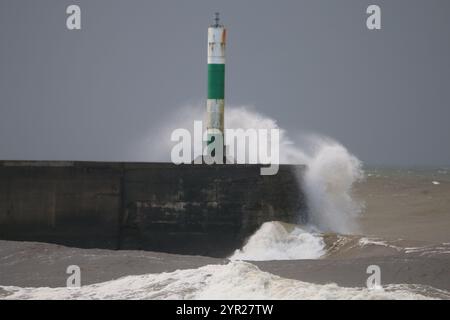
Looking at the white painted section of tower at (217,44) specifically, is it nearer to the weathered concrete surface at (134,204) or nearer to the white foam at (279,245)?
the weathered concrete surface at (134,204)

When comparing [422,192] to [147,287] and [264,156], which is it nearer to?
[264,156]

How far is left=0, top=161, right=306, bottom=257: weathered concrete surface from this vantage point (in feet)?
56.9

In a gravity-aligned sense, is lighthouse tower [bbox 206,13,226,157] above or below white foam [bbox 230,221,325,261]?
above

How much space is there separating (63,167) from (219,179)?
8.41 feet

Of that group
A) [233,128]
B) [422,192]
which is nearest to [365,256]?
[233,128]

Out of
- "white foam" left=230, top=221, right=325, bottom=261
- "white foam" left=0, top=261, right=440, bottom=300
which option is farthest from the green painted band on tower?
"white foam" left=0, top=261, right=440, bottom=300

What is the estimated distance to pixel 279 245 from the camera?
17125mm

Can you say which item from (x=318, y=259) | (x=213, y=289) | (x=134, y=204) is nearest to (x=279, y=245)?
(x=318, y=259)

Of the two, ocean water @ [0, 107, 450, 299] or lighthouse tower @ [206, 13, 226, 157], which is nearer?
ocean water @ [0, 107, 450, 299]

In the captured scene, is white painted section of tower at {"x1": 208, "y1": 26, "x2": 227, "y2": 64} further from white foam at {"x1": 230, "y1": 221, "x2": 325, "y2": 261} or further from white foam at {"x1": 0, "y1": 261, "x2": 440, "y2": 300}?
white foam at {"x1": 0, "y1": 261, "x2": 440, "y2": 300}

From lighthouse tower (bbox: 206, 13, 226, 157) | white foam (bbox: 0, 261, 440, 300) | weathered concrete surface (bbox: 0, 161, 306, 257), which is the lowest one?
white foam (bbox: 0, 261, 440, 300)

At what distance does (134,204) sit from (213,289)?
5502mm
